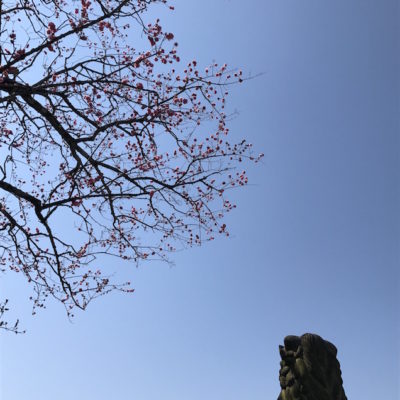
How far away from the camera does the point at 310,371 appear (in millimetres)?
3953

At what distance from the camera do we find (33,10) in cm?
683

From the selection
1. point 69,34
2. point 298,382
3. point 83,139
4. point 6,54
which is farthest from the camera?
point 83,139

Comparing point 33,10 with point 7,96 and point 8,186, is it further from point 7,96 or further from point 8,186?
point 8,186

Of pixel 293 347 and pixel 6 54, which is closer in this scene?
pixel 293 347

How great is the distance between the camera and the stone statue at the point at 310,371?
391cm

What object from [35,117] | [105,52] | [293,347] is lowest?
[293,347]

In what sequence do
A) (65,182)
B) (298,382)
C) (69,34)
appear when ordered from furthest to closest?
1. (65,182)
2. (69,34)
3. (298,382)

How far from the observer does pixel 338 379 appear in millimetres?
4027

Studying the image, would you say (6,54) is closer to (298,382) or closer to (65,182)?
(65,182)

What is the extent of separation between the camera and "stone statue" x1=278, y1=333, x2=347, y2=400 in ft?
12.8

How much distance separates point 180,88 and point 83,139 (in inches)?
83.9

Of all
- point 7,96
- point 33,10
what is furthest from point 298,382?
point 33,10

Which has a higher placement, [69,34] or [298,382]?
[69,34]

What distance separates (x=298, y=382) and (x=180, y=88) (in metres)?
5.48
